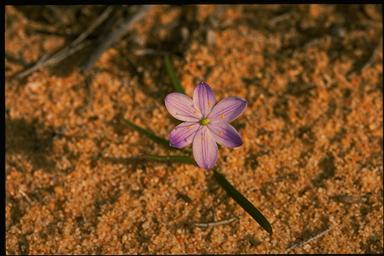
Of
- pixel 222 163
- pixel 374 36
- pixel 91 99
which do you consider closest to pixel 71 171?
pixel 91 99

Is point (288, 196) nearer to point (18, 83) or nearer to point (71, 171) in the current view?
point (71, 171)

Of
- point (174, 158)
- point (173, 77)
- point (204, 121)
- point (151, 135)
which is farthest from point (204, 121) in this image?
point (173, 77)

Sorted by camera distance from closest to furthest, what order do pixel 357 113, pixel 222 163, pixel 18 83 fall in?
pixel 222 163
pixel 357 113
pixel 18 83

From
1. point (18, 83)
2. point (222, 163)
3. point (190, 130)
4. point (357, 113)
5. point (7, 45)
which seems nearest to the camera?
point (190, 130)

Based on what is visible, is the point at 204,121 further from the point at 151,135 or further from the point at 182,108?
the point at 151,135

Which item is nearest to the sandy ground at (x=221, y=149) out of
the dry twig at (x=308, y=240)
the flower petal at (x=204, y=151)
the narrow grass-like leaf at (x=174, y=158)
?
the dry twig at (x=308, y=240)

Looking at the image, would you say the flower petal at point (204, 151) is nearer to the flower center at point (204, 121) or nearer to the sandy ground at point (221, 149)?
the flower center at point (204, 121)

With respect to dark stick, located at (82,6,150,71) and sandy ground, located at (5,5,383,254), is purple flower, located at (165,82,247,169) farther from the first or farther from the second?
dark stick, located at (82,6,150,71)
